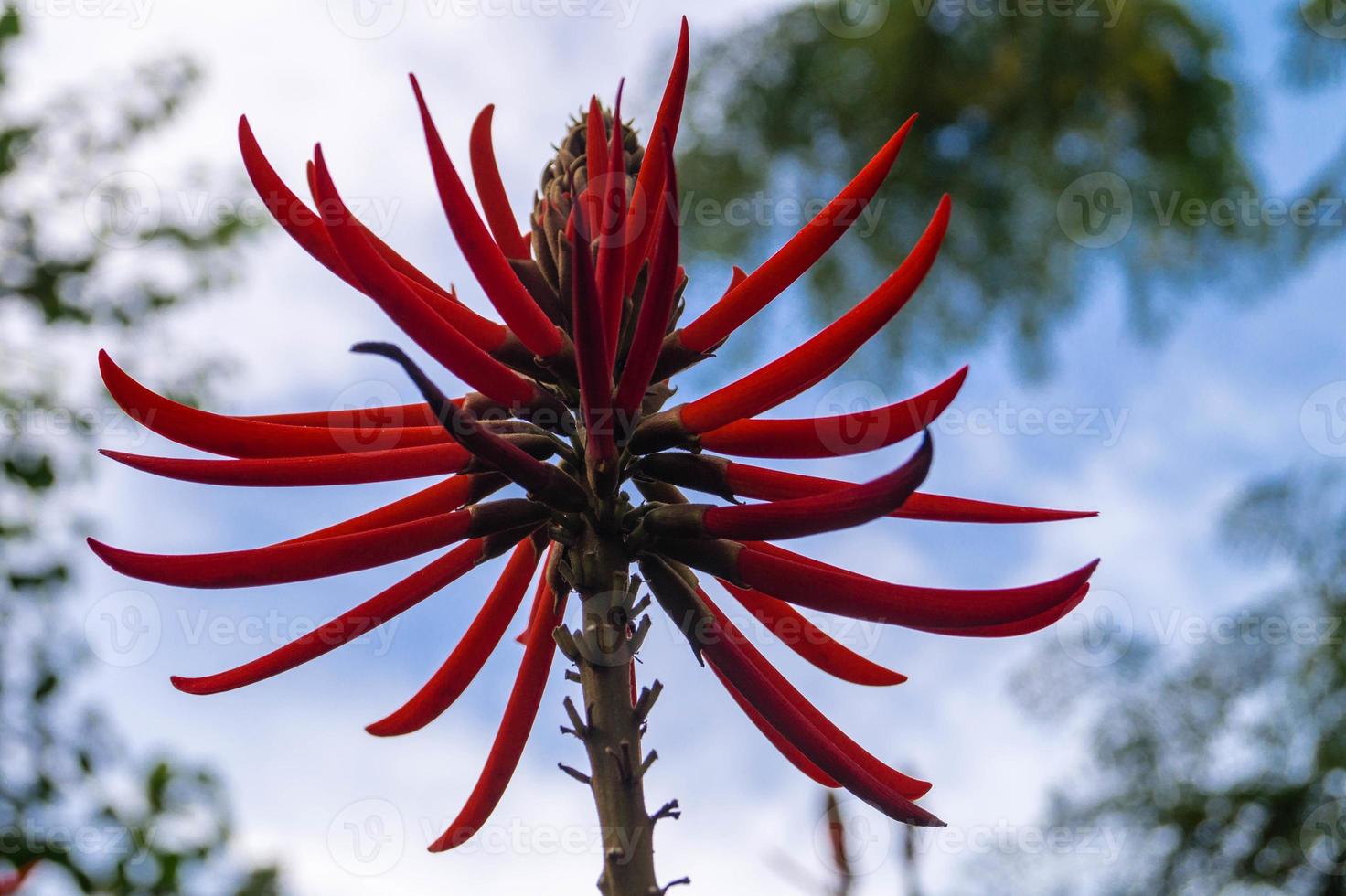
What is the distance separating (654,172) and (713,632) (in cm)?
37

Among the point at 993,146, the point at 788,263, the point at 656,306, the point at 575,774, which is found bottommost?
the point at 575,774

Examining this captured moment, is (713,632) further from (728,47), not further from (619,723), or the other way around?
(728,47)

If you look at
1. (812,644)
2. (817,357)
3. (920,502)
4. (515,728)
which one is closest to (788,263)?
(817,357)

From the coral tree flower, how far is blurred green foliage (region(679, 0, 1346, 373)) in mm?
4617

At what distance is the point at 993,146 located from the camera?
5.88 meters

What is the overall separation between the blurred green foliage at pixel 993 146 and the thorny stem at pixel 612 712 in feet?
15.7

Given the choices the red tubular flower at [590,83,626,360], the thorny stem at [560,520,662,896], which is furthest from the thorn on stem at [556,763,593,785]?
the red tubular flower at [590,83,626,360]

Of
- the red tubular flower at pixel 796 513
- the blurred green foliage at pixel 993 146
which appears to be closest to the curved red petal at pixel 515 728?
the red tubular flower at pixel 796 513

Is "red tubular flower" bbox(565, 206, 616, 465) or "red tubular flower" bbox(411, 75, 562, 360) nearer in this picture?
"red tubular flower" bbox(565, 206, 616, 465)

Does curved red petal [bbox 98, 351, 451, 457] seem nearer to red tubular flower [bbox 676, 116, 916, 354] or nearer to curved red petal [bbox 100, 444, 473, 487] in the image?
curved red petal [bbox 100, 444, 473, 487]

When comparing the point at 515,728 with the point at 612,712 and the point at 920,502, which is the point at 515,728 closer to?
the point at 612,712

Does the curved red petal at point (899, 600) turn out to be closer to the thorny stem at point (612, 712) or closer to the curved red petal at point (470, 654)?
the thorny stem at point (612, 712)

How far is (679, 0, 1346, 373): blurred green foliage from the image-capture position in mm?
5539

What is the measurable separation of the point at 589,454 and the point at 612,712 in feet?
0.66
